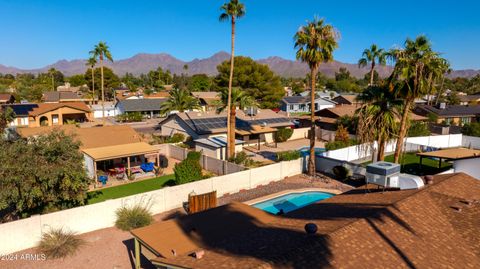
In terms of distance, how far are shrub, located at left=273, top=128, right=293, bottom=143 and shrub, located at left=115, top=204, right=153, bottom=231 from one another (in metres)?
26.9

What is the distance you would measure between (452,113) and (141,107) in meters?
59.6

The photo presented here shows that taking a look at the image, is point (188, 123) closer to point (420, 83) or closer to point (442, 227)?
point (420, 83)

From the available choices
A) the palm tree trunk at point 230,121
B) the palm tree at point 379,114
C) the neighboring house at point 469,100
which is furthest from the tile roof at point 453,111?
the palm tree trunk at point 230,121

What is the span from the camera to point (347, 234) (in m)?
9.77

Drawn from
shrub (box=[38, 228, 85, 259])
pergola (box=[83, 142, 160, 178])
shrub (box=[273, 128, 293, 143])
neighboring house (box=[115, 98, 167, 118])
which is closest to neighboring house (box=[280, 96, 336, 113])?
neighboring house (box=[115, 98, 167, 118])

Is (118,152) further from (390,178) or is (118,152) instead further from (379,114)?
(390,178)

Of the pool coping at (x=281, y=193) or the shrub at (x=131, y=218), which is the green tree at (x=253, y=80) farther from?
the shrub at (x=131, y=218)

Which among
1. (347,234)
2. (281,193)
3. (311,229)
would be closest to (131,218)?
(281,193)

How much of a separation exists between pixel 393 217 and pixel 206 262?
21.8 feet

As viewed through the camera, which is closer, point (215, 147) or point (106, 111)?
point (215, 147)

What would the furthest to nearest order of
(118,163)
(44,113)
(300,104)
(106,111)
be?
1. (300,104)
2. (106,111)
3. (44,113)
4. (118,163)

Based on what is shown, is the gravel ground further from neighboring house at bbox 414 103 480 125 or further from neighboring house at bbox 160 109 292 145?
neighboring house at bbox 414 103 480 125

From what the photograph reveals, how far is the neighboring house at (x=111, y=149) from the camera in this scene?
1032 inches

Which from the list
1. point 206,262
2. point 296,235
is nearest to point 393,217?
point 296,235
